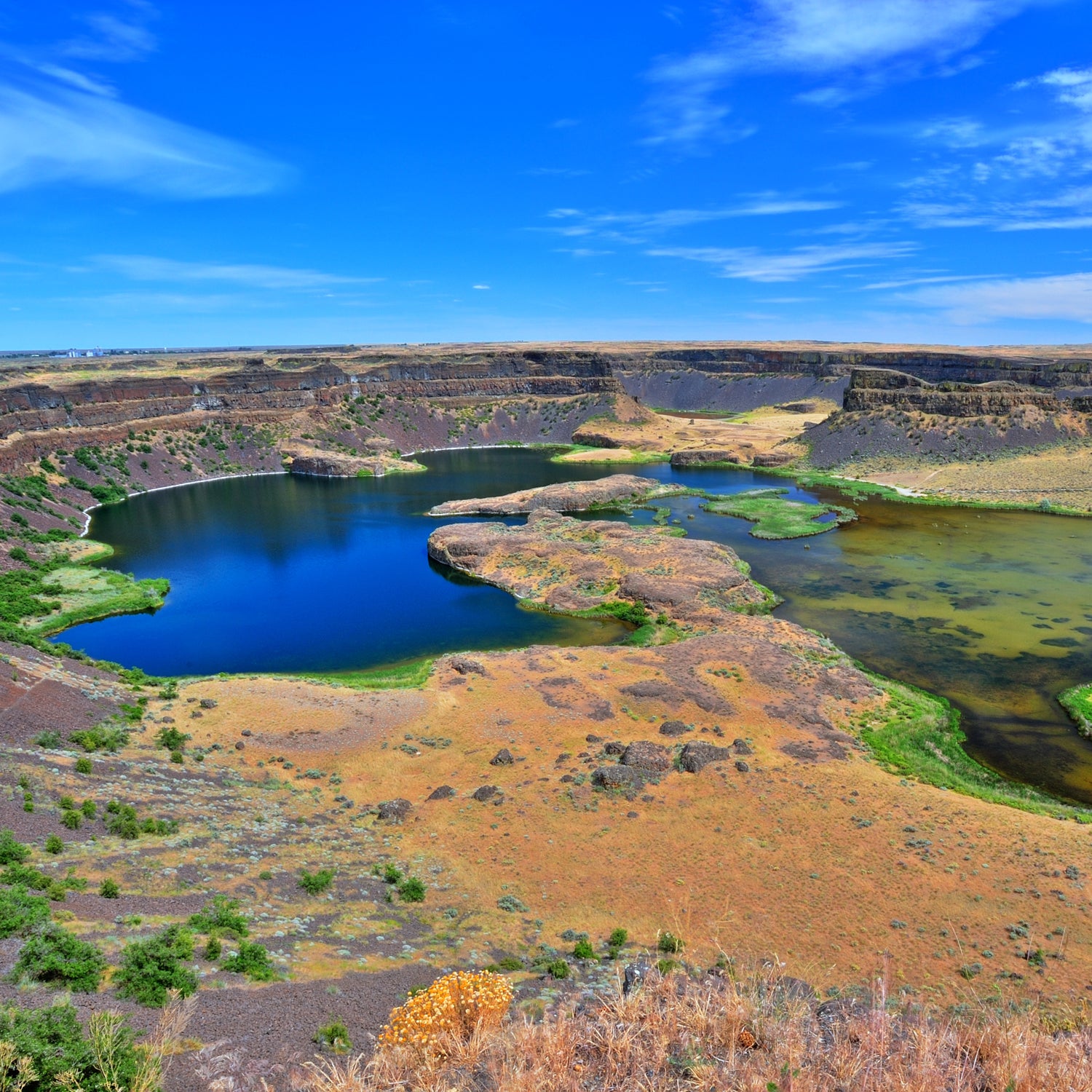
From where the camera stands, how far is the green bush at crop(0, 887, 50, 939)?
13.7m

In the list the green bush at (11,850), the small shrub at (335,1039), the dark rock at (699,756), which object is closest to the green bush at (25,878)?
the green bush at (11,850)

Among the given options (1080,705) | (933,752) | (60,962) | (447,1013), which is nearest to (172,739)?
(60,962)

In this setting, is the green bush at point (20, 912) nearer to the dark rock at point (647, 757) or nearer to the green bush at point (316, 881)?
the green bush at point (316, 881)

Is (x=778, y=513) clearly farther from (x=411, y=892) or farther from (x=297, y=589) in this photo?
(x=411, y=892)

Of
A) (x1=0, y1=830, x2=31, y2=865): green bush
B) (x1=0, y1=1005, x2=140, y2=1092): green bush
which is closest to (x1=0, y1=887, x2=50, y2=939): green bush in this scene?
(x1=0, y1=830, x2=31, y2=865): green bush

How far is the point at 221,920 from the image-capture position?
1617 centimetres

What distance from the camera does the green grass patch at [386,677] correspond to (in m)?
34.9

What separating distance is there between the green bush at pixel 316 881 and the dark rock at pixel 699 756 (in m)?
13.5

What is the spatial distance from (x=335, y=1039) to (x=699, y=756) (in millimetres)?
17428

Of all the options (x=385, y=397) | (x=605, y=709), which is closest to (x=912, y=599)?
(x=605, y=709)

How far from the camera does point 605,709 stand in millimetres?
31719

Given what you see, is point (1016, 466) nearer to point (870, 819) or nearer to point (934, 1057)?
point (870, 819)

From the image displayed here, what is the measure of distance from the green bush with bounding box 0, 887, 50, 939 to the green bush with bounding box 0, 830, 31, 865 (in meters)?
1.64

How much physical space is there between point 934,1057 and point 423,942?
11.2m
